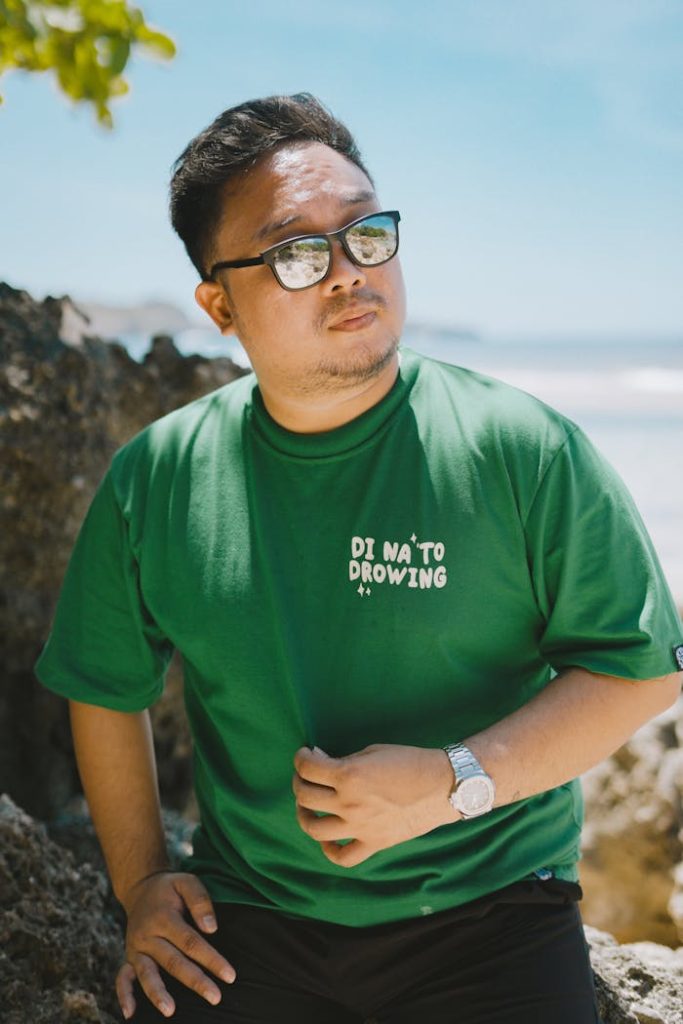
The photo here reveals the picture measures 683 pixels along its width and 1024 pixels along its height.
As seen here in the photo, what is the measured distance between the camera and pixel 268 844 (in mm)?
2279

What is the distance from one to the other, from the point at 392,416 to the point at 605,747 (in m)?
0.79

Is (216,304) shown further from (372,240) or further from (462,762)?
(462,762)

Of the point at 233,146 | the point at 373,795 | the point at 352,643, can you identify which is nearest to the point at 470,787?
the point at 373,795

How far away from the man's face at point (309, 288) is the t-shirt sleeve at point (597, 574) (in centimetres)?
47

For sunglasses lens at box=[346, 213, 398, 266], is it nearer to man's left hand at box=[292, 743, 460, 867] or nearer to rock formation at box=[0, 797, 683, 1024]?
man's left hand at box=[292, 743, 460, 867]

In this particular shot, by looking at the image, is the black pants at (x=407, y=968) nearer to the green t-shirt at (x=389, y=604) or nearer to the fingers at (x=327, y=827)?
the green t-shirt at (x=389, y=604)

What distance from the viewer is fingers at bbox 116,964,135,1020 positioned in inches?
87.0

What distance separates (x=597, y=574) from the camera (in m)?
2.06

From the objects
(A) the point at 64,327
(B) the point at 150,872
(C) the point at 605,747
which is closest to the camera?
(C) the point at 605,747

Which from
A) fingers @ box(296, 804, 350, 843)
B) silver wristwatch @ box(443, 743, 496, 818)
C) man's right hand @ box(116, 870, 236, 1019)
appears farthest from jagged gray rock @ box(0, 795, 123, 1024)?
silver wristwatch @ box(443, 743, 496, 818)

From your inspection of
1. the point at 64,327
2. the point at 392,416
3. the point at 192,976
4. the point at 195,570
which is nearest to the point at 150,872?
the point at 192,976

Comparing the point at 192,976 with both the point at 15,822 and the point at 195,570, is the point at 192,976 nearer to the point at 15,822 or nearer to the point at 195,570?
the point at 15,822

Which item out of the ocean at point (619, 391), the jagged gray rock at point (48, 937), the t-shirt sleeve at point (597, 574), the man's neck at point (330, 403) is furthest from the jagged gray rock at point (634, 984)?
the ocean at point (619, 391)

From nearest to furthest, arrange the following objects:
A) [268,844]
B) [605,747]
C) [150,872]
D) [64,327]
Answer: [605,747]
[268,844]
[150,872]
[64,327]
